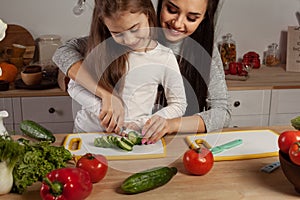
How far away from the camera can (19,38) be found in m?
2.42

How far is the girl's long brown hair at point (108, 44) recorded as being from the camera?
111 cm

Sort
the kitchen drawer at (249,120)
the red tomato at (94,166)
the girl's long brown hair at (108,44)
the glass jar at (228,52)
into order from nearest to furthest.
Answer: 1. the red tomato at (94,166)
2. the girl's long brown hair at (108,44)
3. the kitchen drawer at (249,120)
4. the glass jar at (228,52)

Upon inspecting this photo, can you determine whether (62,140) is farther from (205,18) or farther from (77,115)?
(205,18)

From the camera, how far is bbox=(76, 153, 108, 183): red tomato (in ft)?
3.28

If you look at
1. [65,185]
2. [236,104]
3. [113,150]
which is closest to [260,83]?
[236,104]

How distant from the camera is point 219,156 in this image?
1.16 metres

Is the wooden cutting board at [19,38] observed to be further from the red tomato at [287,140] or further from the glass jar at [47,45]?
the red tomato at [287,140]

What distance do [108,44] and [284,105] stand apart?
4.68 feet

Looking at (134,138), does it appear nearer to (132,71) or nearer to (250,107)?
(132,71)

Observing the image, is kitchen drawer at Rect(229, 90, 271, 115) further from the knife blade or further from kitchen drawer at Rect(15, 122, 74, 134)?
the knife blade

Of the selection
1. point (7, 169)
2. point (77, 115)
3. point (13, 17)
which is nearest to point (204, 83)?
point (77, 115)

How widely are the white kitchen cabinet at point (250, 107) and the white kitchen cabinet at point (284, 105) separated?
1.3 inches

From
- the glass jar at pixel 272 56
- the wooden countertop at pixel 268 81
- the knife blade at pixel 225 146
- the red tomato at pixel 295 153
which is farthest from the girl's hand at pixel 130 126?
the glass jar at pixel 272 56

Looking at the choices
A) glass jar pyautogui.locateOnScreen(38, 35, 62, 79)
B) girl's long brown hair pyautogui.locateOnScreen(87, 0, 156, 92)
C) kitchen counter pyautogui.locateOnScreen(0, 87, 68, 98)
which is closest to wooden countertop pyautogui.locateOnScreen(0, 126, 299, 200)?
girl's long brown hair pyautogui.locateOnScreen(87, 0, 156, 92)
